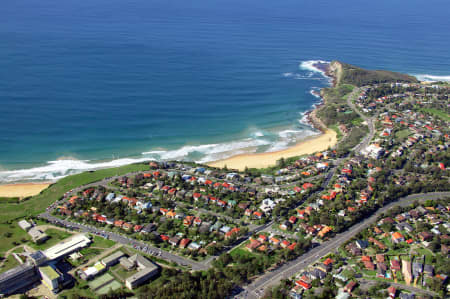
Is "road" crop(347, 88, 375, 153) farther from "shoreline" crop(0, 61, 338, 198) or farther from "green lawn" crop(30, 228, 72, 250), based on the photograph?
"green lawn" crop(30, 228, 72, 250)

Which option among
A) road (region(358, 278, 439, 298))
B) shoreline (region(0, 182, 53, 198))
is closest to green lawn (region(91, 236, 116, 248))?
shoreline (region(0, 182, 53, 198))

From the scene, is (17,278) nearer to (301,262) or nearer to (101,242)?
(101,242)

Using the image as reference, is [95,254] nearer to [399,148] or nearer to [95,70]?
[399,148]

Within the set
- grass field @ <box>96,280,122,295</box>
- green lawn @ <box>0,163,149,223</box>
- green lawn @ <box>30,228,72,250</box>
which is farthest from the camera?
green lawn @ <box>0,163,149,223</box>

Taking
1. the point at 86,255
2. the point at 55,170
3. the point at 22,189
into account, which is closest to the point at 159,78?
the point at 55,170

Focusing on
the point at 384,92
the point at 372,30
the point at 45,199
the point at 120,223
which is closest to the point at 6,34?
the point at 45,199

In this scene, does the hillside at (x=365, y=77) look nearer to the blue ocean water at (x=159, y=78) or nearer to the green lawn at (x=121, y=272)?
the blue ocean water at (x=159, y=78)

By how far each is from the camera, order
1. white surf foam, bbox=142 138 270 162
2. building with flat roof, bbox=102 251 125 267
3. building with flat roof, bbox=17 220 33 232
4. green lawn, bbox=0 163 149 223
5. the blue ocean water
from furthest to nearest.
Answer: the blue ocean water, white surf foam, bbox=142 138 270 162, green lawn, bbox=0 163 149 223, building with flat roof, bbox=17 220 33 232, building with flat roof, bbox=102 251 125 267
